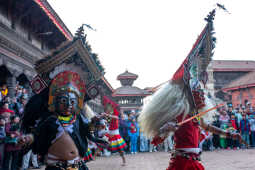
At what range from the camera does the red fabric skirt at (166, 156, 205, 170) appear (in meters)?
3.19

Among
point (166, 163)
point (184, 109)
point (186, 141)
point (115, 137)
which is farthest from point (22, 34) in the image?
point (186, 141)

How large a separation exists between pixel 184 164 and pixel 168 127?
0.55 m

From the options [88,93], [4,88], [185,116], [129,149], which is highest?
[4,88]

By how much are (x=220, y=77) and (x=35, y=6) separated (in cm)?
3358

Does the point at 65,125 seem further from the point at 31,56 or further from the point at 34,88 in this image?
the point at 31,56

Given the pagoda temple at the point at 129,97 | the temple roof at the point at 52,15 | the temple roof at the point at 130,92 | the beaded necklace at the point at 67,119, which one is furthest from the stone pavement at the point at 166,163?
the temple roof at the point at 130,92

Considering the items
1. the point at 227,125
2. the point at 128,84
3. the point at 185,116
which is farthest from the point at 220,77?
the point at 185,116

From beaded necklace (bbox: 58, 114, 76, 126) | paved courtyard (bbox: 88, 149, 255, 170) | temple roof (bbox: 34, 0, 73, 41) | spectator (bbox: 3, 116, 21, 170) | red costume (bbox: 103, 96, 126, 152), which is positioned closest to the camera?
beaded necklace (bbox: 58, 114, 76, 126)

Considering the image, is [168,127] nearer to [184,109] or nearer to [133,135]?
[184,109]

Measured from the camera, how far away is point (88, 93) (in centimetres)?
383

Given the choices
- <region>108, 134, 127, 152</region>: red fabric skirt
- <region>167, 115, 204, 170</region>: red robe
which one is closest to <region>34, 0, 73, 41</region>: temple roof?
<region>108, 134, 127, 152</region>: red fabric skirt

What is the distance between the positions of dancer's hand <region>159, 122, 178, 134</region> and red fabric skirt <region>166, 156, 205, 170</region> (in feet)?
1.66

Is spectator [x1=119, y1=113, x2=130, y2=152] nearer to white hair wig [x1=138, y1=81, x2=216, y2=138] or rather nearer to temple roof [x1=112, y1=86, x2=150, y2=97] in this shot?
white hair wig [x1=138, y1=81, x2=216, y2=138]

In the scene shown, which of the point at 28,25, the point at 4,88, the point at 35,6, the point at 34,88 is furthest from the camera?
the point at 28,25
